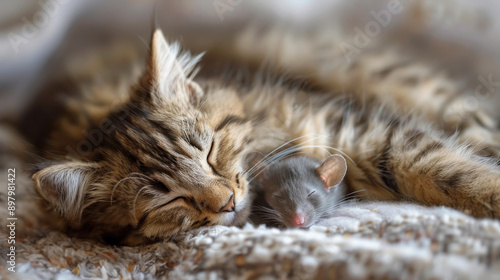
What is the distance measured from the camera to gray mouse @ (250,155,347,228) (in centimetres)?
127

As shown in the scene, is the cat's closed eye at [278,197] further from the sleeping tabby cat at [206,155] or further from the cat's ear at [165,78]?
the cat's ear at [165,78]

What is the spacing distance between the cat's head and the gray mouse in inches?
4.0

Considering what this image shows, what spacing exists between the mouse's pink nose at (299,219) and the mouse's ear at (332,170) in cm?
17

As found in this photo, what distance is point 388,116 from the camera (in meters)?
1.56

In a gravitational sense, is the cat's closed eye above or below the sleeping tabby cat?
below

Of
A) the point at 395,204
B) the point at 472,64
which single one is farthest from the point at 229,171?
the point at 472,64

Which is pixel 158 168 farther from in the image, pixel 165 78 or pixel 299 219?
pixel 299 219

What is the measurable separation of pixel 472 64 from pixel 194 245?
1.63 m

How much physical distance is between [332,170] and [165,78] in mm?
689

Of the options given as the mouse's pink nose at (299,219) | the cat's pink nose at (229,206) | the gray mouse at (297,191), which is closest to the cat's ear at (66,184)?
the cat's pink nose at (229,206)

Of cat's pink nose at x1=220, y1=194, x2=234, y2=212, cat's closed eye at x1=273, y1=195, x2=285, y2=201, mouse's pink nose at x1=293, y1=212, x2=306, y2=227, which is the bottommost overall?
mouse's pink nose at x1=293, y1=212, x2=306, y2=227

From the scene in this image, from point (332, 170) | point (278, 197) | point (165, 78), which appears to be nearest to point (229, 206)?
point (278, 197)

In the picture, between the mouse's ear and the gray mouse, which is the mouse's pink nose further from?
the mouse's ear

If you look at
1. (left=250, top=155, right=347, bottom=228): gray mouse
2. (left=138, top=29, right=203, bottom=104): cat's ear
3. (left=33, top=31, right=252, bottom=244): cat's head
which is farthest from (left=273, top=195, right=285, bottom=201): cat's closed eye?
(left=138, top=29, right=203, bottom=104): cat's ear
